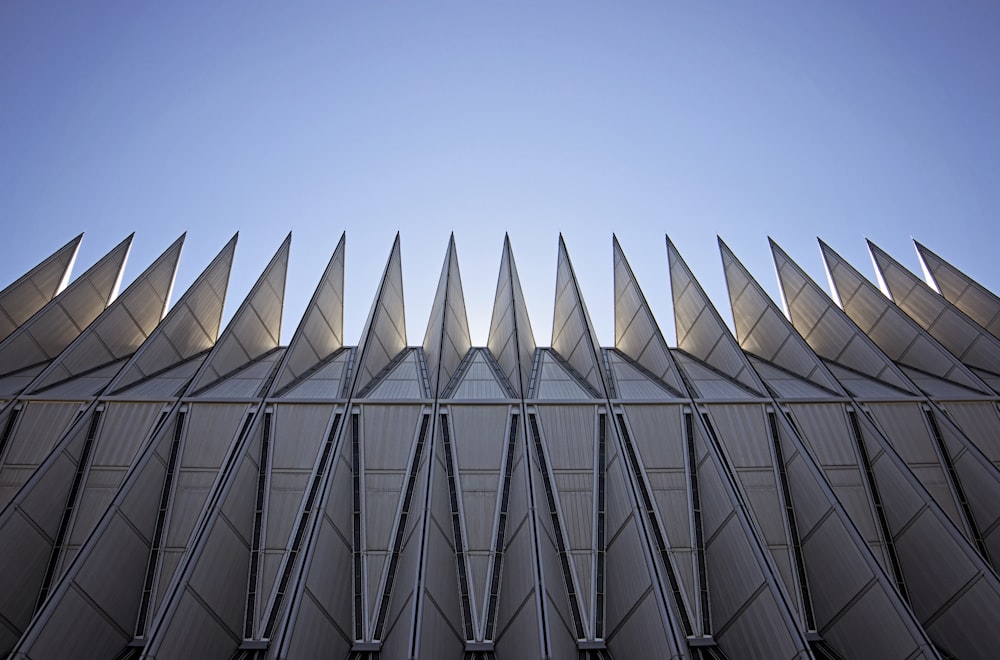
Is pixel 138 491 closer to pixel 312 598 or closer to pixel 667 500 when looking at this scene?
pixel 312 598

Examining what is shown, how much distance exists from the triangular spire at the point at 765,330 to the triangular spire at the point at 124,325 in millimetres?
24021

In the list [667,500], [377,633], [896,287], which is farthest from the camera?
[896,287]

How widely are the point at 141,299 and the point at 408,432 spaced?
13.7 m

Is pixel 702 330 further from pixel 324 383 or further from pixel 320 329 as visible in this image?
pixel 320 329

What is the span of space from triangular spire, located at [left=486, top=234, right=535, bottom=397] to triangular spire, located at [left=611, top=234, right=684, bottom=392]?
385 centimetres

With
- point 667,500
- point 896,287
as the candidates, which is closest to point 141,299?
point 667,500

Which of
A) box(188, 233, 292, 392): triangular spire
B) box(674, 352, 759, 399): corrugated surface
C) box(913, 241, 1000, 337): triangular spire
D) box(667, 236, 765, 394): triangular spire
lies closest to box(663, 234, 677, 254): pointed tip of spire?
box(667, 236, 765, 394): triangular spire

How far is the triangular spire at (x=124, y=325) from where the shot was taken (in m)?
22.6

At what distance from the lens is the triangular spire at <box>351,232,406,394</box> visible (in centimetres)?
2261

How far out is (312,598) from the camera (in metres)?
15.5

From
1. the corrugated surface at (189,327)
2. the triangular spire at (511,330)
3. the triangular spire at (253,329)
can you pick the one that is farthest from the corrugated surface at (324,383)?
the triangular spire at (511,330)

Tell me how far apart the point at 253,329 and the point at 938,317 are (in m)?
26.8

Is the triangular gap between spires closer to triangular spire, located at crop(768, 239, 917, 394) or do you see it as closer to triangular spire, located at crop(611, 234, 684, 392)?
triangular spire, located at crop(611, 234, 684, 392)

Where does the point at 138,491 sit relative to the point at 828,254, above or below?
below
